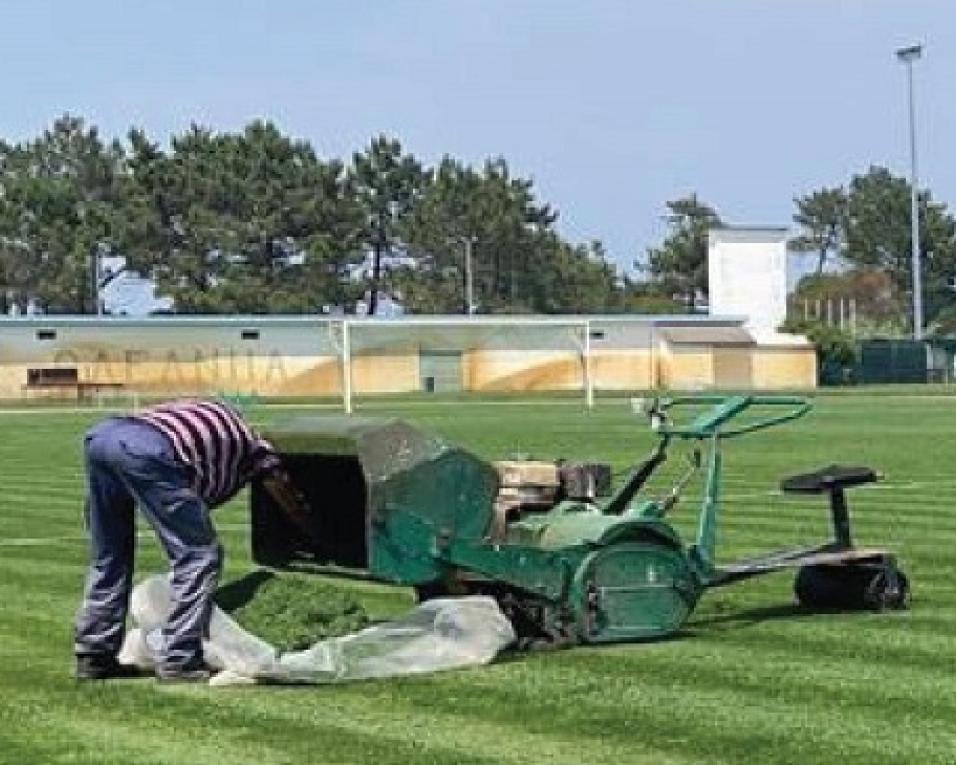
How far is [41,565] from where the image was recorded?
56.3 ft

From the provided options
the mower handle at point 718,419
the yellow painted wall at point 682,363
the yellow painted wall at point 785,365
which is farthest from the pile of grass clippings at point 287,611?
the yellow painted wall at point 785,365

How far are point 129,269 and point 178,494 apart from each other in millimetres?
114517

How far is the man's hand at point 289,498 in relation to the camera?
10938 mm

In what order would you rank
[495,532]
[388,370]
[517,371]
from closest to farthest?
[495,532] < [388,370] < [517,371]

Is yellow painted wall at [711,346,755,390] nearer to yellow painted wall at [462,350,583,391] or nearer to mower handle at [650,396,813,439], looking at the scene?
yellow painted wall at [462,350,583,391]

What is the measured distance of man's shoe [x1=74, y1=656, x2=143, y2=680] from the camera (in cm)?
1062

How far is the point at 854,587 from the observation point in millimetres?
12609

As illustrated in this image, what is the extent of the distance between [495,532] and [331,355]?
281 ft

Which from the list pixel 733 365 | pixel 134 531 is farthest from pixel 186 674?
pixel 733 365

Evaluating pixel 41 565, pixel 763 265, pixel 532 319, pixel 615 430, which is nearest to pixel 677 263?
pixel 763 265

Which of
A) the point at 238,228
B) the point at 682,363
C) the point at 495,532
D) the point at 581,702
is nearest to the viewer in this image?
the point at 581,702

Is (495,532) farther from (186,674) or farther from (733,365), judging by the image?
(733,365)

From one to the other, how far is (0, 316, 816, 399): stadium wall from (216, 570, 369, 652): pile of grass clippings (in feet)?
258

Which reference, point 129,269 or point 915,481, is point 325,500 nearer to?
point 915,481
